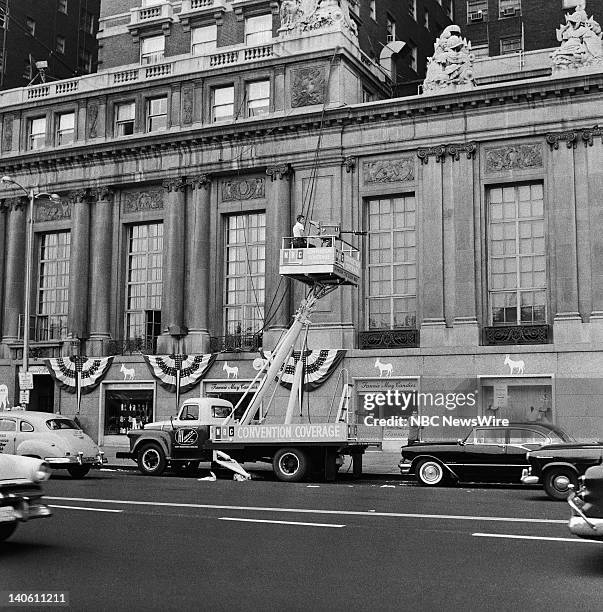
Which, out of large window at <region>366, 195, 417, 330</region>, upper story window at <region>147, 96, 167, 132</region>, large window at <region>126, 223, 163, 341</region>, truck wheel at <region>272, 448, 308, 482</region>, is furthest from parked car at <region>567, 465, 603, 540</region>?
upper story window at <region>147, 96, 167, 132</region>

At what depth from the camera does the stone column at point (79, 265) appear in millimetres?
40700

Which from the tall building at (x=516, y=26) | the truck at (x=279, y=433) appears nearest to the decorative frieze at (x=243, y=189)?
the truck at (x=279, y=433)

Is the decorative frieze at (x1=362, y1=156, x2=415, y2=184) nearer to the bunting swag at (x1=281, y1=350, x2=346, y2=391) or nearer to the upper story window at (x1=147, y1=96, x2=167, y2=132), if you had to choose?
the bunting swag at (x1=281, y1=350, x2=346, y2=391)

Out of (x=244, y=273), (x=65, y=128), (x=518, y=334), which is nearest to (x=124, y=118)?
(x=65, y=128)

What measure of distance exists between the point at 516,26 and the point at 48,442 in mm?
34577

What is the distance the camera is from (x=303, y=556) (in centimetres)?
1043

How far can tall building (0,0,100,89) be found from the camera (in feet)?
181

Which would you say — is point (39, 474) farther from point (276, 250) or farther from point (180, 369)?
point (180, 369)

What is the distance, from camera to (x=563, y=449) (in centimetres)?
1884

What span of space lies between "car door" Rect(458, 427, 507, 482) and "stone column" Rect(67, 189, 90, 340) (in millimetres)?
23580

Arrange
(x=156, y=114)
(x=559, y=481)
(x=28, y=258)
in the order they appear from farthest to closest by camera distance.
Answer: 1. (x=156, y=114)
2. (x=28, y=258)
3. (x=559, y=481)

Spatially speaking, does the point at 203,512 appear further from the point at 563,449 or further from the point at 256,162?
the point at 256,162

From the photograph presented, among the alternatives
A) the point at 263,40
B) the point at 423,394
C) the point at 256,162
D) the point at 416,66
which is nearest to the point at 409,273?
the point at 423,394

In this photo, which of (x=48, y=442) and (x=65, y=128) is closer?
(x=48, y=442)
